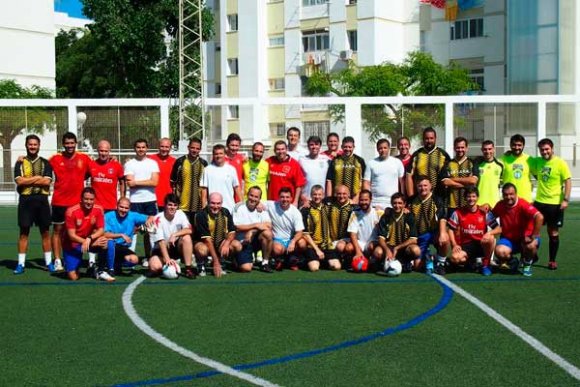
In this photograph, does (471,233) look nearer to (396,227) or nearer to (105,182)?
(396,227)

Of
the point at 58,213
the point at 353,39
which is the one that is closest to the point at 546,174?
the point at 58,213

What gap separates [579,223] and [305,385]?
42.5ft

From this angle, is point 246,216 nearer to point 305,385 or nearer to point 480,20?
point 305,385

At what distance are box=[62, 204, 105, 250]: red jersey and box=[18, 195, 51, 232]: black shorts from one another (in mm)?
834

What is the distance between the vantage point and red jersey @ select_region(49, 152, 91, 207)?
421 inches

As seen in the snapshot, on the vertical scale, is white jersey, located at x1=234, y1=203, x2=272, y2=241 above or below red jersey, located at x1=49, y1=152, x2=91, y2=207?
below

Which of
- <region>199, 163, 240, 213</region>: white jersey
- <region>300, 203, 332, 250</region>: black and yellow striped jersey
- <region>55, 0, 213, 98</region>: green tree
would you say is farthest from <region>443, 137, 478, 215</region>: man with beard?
<region>55, 0, 213, 98</region>: green tree

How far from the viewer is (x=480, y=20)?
166 feet

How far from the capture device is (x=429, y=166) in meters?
11.0

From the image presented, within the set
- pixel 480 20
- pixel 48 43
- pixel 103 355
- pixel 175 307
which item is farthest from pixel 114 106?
pixel 480 20

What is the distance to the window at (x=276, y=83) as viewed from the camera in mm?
54688

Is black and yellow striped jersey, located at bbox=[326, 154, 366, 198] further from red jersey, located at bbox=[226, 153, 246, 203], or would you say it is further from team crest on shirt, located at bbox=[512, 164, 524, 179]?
team crest on shirt, located at bbox=[512, 164, 524, 179]

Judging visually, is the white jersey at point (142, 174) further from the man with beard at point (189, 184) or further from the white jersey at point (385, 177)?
the white jersey at point (385, 177)

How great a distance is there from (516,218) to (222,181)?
3.80 metres
